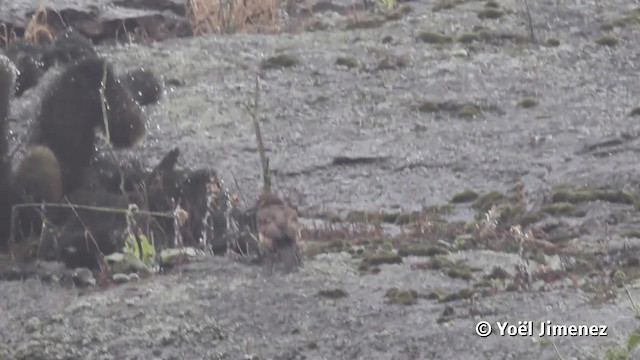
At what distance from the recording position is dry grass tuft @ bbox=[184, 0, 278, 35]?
35.9 ft

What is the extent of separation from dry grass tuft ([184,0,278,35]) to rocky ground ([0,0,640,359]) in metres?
0.33

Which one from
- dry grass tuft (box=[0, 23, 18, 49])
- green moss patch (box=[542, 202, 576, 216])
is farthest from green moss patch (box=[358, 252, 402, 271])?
dry grass tuft (box=[0, 23, 18, 49])

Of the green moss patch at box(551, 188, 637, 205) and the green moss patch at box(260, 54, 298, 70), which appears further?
the green moss patch at box(260, 54, 298, 70)

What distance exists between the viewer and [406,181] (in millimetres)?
8047

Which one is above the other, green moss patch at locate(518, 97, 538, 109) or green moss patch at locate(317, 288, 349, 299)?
green moss patch at locate(317, 288, 349, 299)

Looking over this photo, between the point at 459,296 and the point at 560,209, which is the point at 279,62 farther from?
the point at 459,296

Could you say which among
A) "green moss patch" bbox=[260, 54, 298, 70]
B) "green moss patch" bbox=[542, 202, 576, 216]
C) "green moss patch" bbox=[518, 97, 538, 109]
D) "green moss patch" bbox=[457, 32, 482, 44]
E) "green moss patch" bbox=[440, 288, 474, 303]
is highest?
"green moss patch" bbox=[440, 288, 474, 303]

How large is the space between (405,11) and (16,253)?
5.35 metres

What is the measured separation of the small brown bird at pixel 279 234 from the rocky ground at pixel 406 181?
0.08m

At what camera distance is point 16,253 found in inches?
256

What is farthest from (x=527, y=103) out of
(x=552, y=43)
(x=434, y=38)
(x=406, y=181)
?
(x=434, y=38)

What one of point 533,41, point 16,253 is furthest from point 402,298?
point 533,41

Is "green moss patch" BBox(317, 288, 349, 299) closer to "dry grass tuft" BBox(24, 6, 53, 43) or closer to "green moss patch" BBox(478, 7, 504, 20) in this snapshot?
"dry grass tuft" BBox(24, 6, 53, 43)

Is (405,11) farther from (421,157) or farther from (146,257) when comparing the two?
(146,257)
